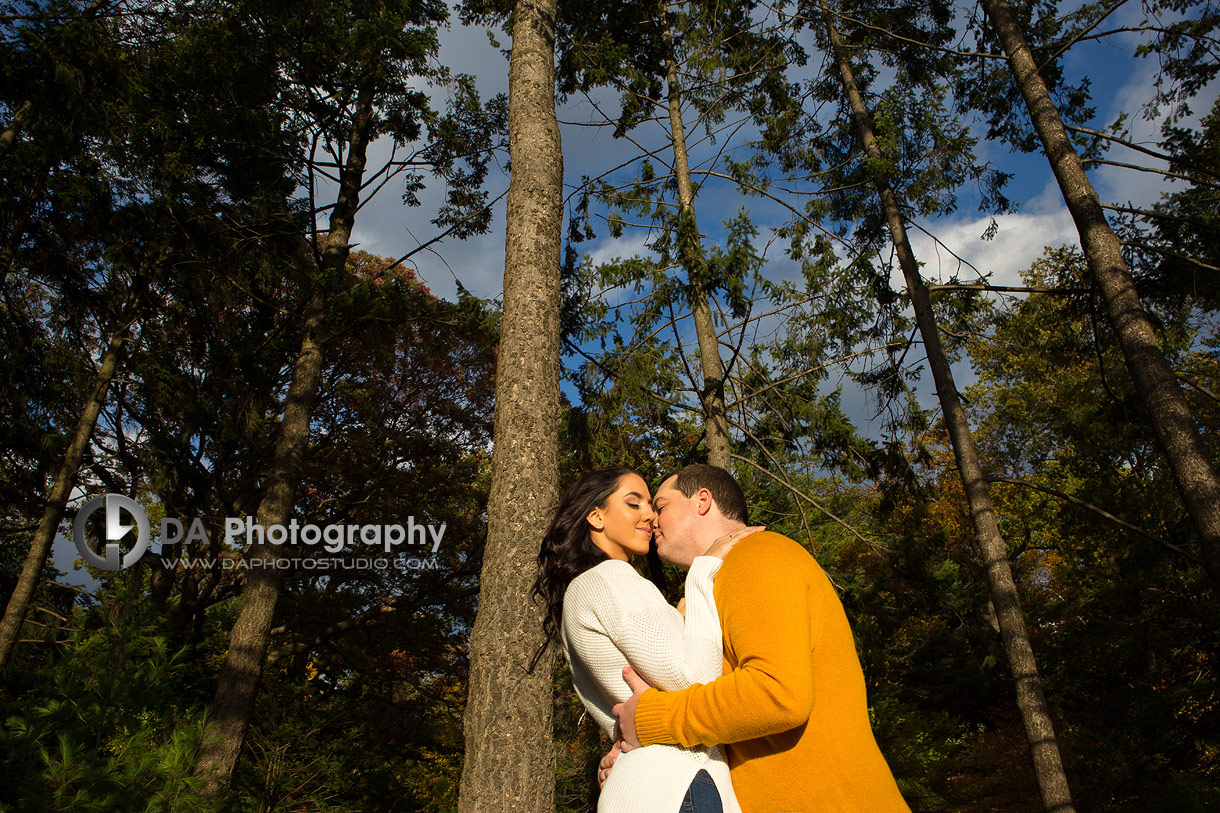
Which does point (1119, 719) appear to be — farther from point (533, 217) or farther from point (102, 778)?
point (102, 778)

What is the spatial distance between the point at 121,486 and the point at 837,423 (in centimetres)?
1143

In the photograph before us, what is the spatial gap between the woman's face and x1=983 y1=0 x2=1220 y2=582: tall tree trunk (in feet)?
18.5

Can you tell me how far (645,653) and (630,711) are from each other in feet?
0.53

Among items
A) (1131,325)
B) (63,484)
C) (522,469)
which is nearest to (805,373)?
(1131,325)

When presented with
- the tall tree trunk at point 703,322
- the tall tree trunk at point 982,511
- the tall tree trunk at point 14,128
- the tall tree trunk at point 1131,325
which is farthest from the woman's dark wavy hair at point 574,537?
the tall tree trunk at point 14,128

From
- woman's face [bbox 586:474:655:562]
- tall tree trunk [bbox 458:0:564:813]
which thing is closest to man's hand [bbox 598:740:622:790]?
woman's face [bbox 586:474:655:562]

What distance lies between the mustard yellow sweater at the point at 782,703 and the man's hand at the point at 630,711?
0.12 feet

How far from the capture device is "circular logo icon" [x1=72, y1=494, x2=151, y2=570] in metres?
9.77

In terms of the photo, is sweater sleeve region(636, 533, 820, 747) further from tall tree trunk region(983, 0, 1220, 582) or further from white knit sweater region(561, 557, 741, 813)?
tall tree trunk region(983, 0, 1220, 582)

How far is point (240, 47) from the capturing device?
9.28 m

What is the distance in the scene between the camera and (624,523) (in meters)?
Result: 2.31

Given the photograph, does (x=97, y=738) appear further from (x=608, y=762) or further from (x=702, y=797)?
(x=702, y=797)

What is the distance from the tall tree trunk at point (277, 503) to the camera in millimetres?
7117

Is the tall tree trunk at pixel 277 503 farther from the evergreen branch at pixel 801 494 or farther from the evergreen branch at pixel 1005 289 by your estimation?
the evergreen branch at pixel 1005 289
